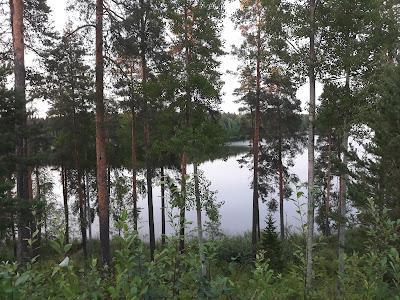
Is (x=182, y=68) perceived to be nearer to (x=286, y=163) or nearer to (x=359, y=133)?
(x=359, y=133)

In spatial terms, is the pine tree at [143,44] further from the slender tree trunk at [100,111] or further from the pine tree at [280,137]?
the pine tree at [280,137]

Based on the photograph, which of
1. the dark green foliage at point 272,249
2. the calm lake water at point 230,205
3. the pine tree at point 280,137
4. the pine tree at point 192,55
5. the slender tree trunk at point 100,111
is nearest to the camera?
the slender tree trunk at point 100,111

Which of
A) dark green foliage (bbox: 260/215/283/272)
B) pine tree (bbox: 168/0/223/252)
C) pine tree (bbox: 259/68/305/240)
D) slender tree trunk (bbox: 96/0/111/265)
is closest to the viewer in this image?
slender tree trunk (bbox: 96/0/111/265)

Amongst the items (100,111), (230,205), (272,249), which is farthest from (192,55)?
(230,205)

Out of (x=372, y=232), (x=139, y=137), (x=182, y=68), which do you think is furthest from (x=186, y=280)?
(x=139, y=137)

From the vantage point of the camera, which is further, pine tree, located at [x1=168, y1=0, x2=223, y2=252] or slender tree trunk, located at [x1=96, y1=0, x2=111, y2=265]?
pine tree, located at [x1=168, y1=0, x2=223, y2=252]

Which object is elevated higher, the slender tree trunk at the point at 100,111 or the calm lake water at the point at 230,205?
the slender tree trunk at the point at 100,111

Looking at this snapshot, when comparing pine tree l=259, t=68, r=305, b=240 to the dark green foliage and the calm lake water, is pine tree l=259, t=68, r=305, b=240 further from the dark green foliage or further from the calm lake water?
the dark green foliage

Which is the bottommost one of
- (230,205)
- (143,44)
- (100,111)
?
(230,205)

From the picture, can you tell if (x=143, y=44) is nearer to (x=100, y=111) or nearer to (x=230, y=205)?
(x=100, y=111)

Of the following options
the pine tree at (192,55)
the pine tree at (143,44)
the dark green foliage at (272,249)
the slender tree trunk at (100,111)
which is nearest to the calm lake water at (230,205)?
the dark green foliage at (272,249)

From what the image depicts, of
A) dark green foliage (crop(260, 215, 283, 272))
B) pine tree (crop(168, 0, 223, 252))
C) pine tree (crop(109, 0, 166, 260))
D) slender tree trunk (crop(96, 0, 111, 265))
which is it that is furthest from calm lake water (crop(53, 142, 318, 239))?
slender tree trunk (crop(96, 0, 111, 265))

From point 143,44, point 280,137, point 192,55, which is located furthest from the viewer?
point 280,137

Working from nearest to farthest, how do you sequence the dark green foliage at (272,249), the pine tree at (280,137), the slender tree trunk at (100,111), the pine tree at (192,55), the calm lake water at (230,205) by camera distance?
the slender tree trunk at (100,111) → the pine tree at (192,55) → the dark green foliage at (272,249) → the pine tree at (280,137) → the calm lake water at (230,205)
